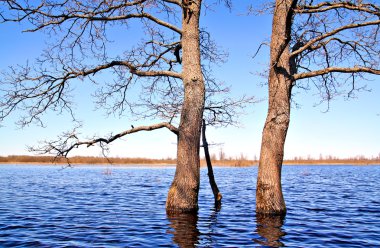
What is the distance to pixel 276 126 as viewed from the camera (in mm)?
12328

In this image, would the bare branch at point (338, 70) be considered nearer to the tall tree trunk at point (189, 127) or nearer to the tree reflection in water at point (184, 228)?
the tall tree trunk at point (189, 127)

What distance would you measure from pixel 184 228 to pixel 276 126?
4230mm

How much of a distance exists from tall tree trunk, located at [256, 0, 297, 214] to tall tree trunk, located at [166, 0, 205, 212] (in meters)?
1.98

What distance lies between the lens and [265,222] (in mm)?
11203

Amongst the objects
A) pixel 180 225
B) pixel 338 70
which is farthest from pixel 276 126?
pixel 180 225

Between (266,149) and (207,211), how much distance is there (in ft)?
9.92

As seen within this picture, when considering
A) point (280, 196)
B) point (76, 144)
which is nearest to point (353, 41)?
point (280, 196)

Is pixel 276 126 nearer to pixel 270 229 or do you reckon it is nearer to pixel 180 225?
pixel 270 229

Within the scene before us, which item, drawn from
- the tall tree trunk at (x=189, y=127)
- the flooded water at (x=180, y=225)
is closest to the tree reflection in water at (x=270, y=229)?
the flooded water at (x=180, y=225)

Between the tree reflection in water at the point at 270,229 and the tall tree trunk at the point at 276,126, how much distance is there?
A: 38cm

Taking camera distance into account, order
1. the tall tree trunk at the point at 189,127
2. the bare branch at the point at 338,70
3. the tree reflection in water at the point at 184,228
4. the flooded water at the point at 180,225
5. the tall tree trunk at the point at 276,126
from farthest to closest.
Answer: the tall tree trunk at the point at 189,127 < the tall tree trunk at the point at 276,126 < the bare branch at the point at 338,70 < the flooded water at the point at 180,225 < the tree reflection in water at the point at 184,228

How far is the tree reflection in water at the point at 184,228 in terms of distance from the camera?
891 cm

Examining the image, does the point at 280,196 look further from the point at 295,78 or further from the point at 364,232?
the point at 295,78

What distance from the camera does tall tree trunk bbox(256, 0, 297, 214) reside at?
12203 mm
